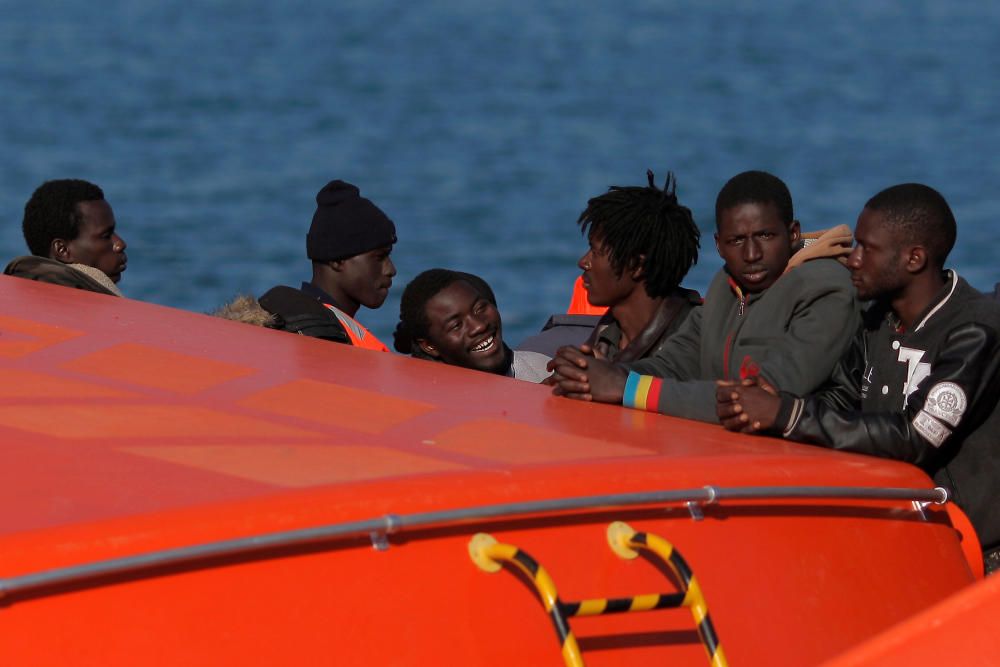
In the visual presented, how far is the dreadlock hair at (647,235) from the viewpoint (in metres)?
5.38

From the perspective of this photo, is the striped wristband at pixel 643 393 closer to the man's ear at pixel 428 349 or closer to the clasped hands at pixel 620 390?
the clasped hands at pixel 620 390

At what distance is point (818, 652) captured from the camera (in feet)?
12.0

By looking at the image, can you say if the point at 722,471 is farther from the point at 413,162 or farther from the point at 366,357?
the point at 413,162

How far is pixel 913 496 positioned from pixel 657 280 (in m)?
1.66

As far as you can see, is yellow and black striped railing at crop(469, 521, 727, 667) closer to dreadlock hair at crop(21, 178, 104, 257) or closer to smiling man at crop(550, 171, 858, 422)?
smiling man at crop(550, 171, 858, 422)

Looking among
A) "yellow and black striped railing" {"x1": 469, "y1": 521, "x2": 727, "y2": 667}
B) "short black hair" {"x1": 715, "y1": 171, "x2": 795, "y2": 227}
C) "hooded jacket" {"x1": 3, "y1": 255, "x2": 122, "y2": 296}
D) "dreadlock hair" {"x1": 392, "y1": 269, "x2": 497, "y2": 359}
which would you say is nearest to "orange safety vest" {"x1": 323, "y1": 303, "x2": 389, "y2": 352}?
"dreadlock hair" {"x1": 392, "y1": 269, "x2": 497, "y2": 359}

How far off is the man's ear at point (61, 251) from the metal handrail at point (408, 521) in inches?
132

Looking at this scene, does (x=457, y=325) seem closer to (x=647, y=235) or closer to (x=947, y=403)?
(x=647, y=235)

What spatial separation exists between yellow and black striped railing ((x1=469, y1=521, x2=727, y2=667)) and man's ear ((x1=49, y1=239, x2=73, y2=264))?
3.35 meters

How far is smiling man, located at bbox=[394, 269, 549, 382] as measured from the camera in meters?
5.58

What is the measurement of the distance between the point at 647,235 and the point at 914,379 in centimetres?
133

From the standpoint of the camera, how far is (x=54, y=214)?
6.30 m

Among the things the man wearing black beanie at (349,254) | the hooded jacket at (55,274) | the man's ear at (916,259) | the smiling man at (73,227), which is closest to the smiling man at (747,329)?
the man's ear at (916,259)

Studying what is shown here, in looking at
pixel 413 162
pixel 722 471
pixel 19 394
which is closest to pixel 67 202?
pixel 19 394
